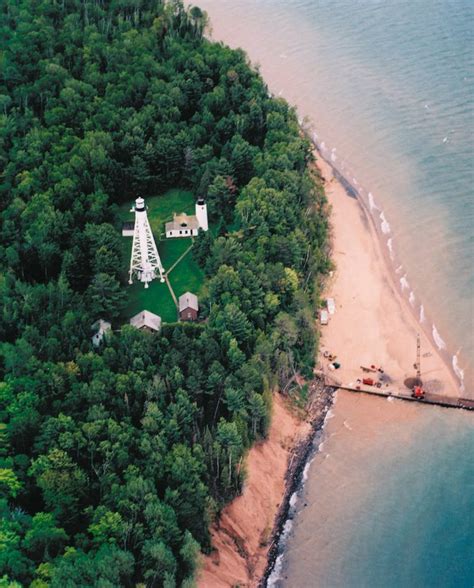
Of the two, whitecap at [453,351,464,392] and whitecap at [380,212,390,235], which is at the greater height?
whitecap at [380,212,390,235]

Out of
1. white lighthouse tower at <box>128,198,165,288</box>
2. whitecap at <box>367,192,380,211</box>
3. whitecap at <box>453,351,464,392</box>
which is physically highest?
whitecap at <box>367,192,380,211</box>

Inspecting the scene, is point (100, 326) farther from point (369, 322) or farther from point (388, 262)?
point (388, 262)

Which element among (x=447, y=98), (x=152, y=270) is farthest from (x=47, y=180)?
(x=447, y=98)

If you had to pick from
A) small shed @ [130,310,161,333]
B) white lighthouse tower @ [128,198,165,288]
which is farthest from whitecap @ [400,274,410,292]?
small shed @ [130,310,161,333]

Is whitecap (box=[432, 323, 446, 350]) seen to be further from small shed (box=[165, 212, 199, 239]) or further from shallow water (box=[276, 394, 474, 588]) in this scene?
small shed (box=[165, 212, 199, 239])

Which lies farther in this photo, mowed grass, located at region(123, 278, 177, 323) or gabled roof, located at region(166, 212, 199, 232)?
gabled roof, located at region(166, 212, 199, 232)
